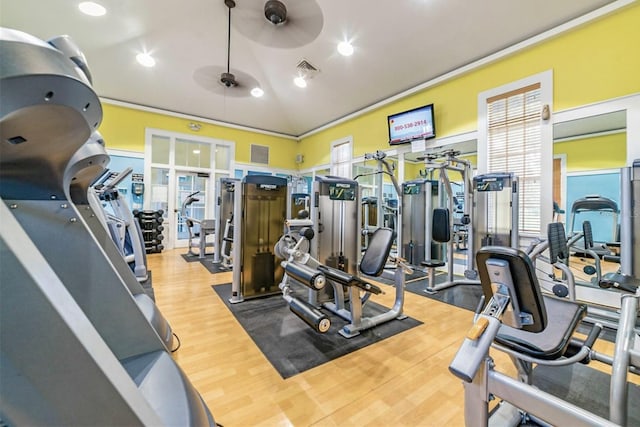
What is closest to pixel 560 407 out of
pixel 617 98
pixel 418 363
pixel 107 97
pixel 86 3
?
pixel 418 363

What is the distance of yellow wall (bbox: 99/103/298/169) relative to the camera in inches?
242

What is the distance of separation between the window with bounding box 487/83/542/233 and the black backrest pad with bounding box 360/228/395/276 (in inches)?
100

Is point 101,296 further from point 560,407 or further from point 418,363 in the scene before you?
point 418,363

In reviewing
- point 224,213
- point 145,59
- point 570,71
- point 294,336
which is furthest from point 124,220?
point 570,71

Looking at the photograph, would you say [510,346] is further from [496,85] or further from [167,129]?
[167,129]

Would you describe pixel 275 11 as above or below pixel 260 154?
above

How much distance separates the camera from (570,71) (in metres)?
3.40

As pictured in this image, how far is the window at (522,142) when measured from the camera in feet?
12.2

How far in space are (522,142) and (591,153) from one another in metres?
2.42

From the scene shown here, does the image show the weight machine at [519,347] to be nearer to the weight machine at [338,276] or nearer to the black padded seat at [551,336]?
the black padded seat at [551,336]

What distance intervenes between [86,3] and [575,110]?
23.1 feet

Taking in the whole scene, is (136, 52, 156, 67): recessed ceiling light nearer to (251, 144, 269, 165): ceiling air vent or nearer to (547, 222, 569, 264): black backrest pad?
(251, 144, 269, 165): ceiling air vent

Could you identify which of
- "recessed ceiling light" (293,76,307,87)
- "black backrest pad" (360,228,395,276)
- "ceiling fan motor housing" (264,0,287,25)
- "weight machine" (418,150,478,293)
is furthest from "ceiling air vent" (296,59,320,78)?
"black backrest pad" (360,228,395,276)

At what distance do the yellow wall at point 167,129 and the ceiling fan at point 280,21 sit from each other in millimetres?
3521
